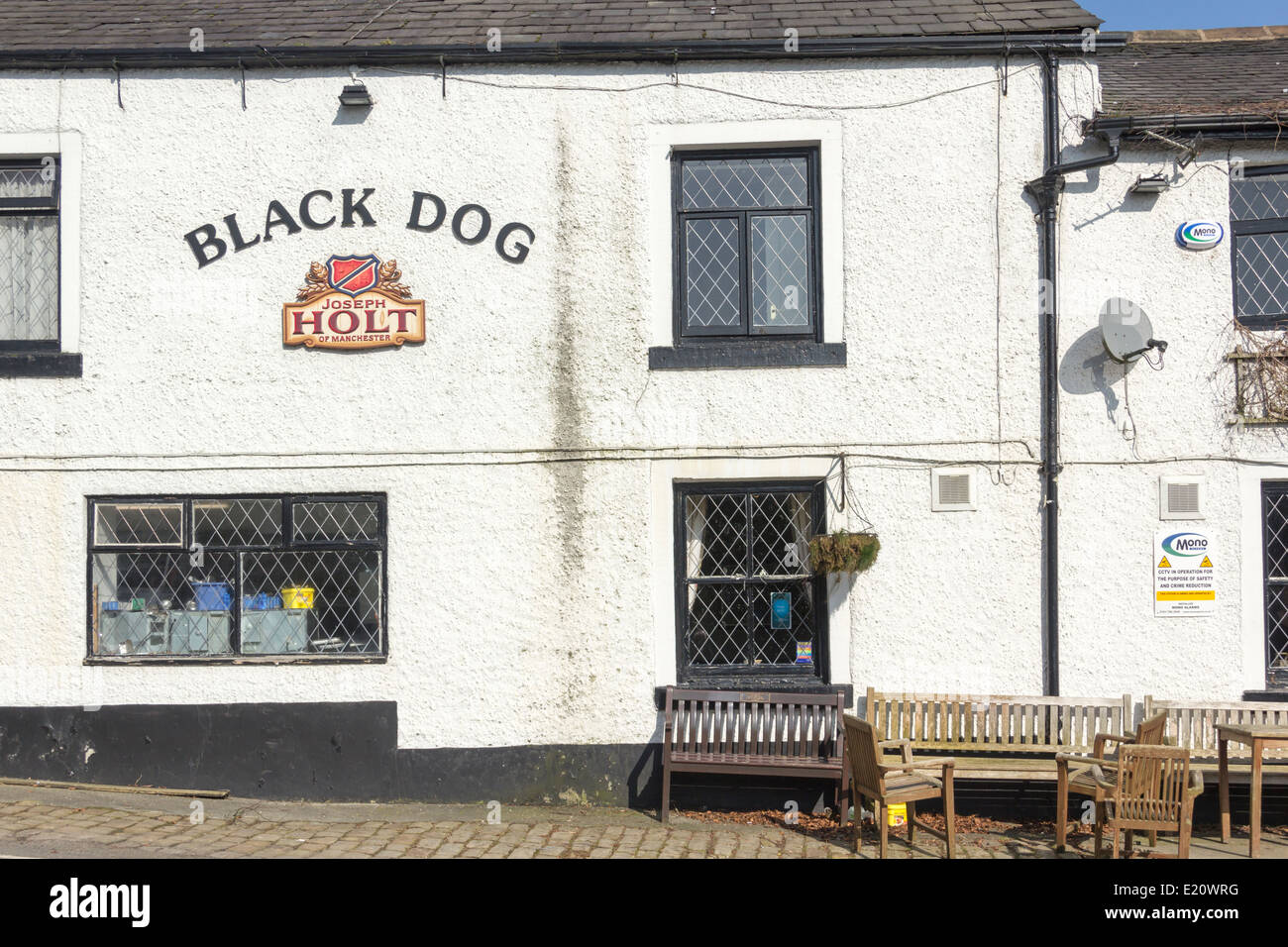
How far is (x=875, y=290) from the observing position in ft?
27.6

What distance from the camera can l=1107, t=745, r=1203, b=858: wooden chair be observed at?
258 inches

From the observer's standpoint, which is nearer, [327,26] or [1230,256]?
[1230,256]

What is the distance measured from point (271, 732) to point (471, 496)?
236 centimetres

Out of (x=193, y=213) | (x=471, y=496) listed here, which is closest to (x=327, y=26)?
(x=193, y=213)

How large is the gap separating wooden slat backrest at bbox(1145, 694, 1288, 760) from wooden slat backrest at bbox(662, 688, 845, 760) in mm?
2354

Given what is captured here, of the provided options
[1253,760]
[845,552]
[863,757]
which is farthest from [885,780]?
[1253,760]

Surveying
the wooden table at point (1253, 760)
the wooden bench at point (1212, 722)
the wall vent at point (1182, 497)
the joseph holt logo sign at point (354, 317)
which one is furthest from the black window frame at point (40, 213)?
the wooden table at point (1253, 760)

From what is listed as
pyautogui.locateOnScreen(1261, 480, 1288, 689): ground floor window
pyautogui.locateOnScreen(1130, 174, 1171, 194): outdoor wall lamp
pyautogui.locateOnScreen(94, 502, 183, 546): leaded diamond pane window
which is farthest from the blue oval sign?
pyautogui.locateOnScreen(94, 502, 183, 546): leaded diamond pane window

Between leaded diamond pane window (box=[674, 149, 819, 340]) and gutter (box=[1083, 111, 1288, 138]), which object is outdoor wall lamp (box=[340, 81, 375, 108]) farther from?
gutter (box=[1083, 111, 1288, 138])

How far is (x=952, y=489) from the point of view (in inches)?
326

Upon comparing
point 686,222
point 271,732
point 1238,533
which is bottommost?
point 271,732

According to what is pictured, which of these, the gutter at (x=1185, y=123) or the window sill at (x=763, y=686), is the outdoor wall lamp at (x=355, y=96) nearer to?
the window sill at (x=763, y=686)

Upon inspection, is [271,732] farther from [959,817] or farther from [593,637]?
[959,817]

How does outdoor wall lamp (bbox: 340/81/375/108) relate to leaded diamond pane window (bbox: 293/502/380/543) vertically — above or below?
above
